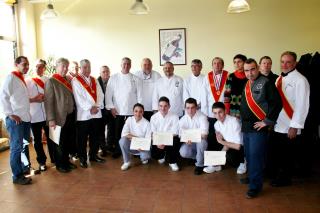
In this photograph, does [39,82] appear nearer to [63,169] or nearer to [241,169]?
[63,169]

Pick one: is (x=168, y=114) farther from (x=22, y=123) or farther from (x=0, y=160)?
(x=0, y=160)

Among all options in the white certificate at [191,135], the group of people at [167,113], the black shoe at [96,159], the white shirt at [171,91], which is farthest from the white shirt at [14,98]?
the white certificate at [191,135]

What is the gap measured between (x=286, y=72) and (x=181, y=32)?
323 centimetres

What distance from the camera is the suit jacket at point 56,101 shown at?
12.6 ft

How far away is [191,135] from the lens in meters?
4.01

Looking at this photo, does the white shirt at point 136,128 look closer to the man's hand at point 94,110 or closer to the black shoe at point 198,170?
the man's hand at point 94,110

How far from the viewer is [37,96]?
13.2ft

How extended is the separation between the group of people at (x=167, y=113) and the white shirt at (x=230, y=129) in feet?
0.05

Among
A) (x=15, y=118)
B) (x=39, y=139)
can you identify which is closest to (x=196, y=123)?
(x=39, y=139)

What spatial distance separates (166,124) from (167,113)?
0.17 meters

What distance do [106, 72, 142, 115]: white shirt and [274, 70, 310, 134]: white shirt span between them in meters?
2.27

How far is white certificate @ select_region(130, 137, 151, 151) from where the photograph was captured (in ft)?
13.3

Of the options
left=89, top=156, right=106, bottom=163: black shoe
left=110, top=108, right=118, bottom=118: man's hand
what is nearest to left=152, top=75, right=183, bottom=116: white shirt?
left=110, top=108, right=118, bottom=118: man's hand

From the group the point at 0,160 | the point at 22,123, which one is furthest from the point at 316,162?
the point at 0,160
